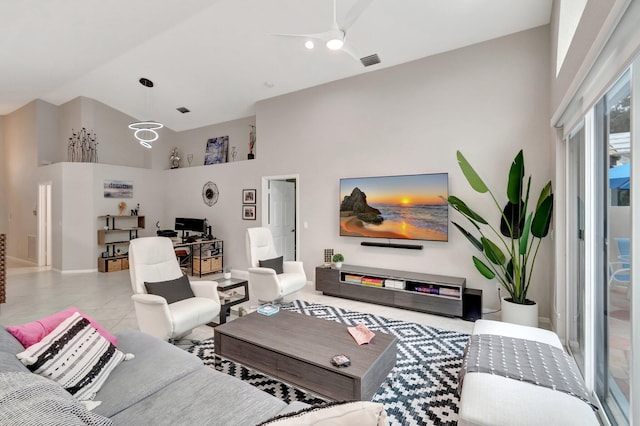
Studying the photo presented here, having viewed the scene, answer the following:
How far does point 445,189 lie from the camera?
4375mm

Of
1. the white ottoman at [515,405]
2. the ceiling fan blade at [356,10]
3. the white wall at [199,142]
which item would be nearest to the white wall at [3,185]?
the white wall at [199,142]

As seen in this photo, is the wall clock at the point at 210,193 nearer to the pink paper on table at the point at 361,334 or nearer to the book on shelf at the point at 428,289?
the book on shelf at the point at 428,289

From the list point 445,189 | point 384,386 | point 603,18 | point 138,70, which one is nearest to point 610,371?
point 384,386

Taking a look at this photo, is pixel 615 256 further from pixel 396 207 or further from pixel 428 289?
pixel 396 207

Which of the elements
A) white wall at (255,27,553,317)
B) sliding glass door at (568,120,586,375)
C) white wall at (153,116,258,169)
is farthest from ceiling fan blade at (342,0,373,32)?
white wall at (153,116,258,169)

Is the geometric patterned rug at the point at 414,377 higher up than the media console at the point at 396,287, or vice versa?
the media console at the point at 396,287

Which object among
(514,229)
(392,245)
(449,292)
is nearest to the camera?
(514,229)

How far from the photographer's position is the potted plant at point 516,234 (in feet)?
11.2

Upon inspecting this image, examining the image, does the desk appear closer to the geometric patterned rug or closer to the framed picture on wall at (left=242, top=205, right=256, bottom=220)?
the framed picture on wall at (left=242, top=205, right=256, bottom=220)

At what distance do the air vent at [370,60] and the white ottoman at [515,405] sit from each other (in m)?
4.28

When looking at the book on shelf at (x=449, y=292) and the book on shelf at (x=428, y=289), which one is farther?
the book on shelf at (x=428, y=289)

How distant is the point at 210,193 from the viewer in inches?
288

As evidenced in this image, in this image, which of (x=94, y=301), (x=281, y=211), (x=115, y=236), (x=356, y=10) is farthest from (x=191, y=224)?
(x=356, y=10)

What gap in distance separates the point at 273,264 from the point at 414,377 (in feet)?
8.72
